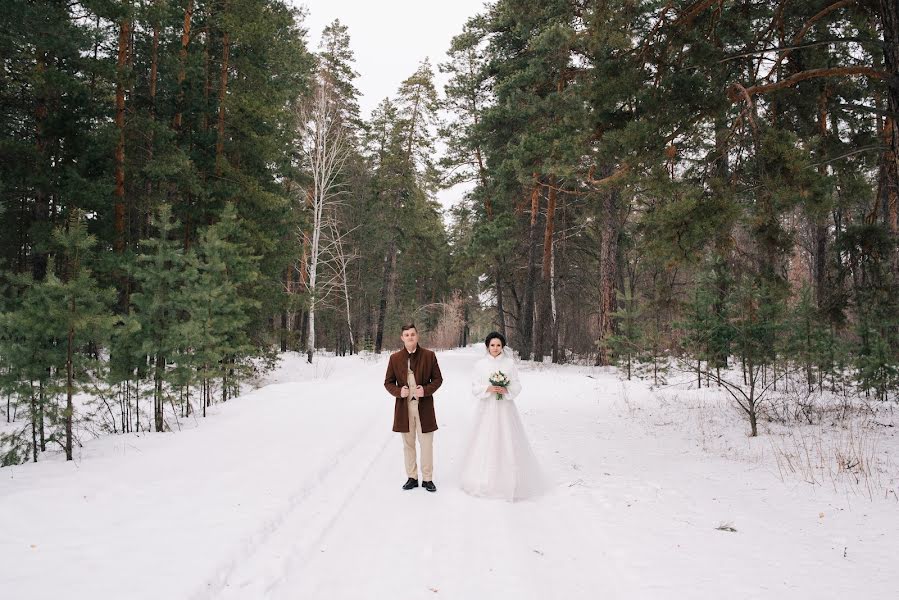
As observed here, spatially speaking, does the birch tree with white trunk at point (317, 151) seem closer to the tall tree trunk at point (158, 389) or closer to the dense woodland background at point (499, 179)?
the dense woodland background at point (499, 179)

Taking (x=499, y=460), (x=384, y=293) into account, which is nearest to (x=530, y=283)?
(x=384, y=293)

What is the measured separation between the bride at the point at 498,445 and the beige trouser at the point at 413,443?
46 cm

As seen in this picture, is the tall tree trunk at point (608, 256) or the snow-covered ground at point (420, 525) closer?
the snow-covered ground at point (420, 525)

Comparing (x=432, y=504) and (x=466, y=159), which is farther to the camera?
(x=466, y=159)

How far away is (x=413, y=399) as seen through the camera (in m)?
5.97

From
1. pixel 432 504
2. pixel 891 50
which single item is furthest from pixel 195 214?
pixel 891 50

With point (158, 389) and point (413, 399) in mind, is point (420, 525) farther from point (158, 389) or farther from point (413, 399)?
point (158, 389)

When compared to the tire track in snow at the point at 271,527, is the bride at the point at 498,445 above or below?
above

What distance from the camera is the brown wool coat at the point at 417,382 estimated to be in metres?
5.88

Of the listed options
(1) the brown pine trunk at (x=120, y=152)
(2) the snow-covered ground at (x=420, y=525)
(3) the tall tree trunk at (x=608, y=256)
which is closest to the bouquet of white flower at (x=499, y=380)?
(2) the snow-covered ground at (x=420, y=525)

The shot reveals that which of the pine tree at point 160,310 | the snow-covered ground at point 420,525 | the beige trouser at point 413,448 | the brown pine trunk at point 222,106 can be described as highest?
the brown pine trunk at point 222,106

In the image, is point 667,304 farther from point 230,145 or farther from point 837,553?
point 230,145

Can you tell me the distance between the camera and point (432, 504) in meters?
5.24

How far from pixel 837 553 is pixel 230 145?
57.6ft
